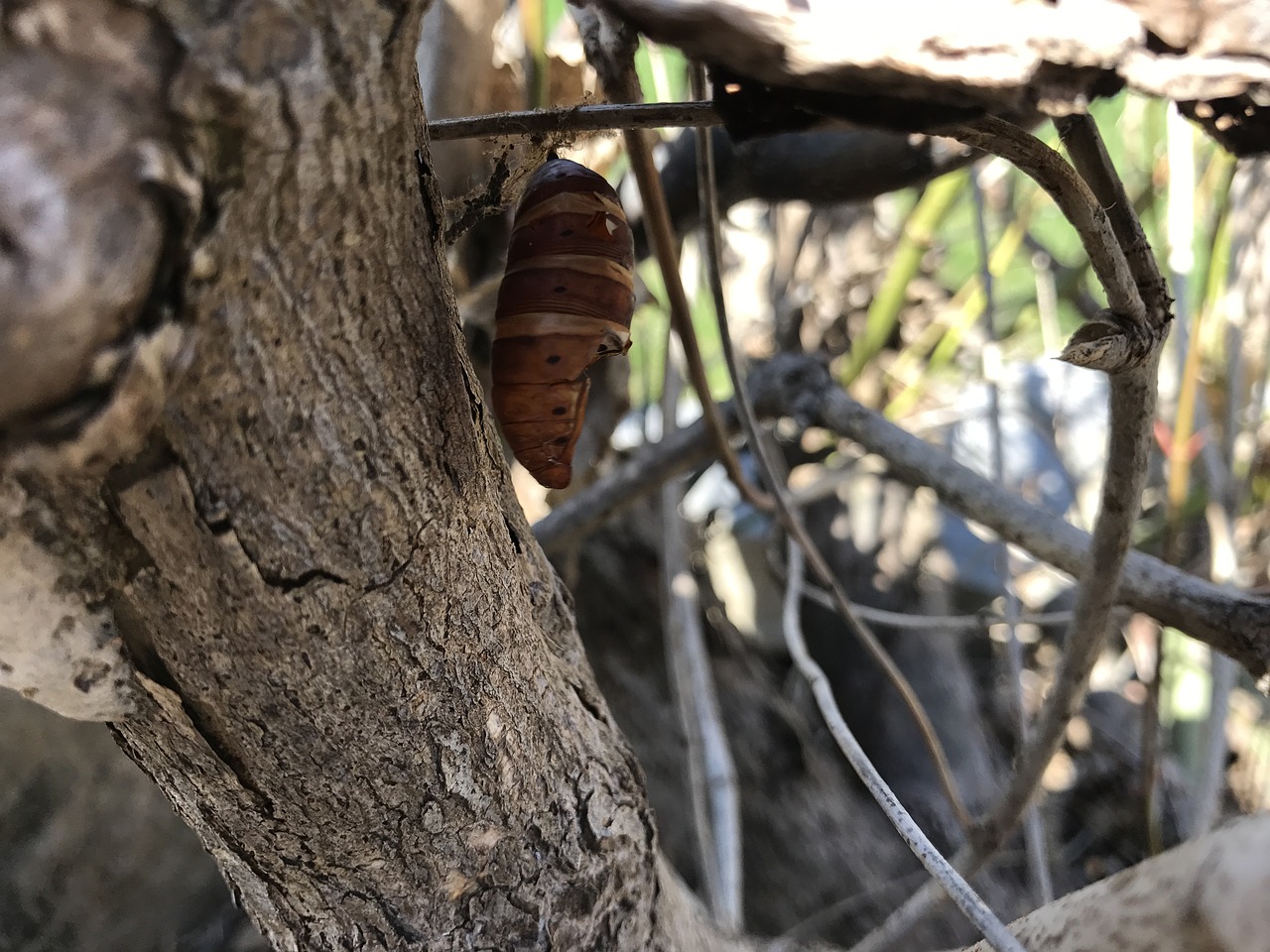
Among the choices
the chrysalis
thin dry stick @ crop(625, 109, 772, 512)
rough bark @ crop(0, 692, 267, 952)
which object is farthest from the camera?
rough bark @ crop(0, 692, 267, 952)

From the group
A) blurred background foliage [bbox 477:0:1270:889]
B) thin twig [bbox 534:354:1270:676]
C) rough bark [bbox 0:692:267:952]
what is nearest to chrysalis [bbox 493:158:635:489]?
thin twig [bbox 534:354:1270:676]

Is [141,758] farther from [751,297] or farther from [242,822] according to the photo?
[751,297]

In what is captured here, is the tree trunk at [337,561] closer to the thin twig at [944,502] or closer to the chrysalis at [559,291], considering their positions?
the chrysalis at [559,291]

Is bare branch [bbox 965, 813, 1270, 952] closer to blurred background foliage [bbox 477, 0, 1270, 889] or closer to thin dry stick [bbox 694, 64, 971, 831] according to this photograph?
thin dry stick [bbox 694, 64, 971, 831]

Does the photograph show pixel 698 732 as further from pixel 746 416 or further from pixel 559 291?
pixel 559 291

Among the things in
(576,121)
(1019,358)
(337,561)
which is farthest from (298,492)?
(1019,358)

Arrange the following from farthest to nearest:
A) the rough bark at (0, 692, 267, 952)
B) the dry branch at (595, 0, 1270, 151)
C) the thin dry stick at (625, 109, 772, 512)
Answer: the rough bark at (0, 692, 267, 952), the thin dry stick at (625, 109, 772, 512), the dry branch at (595, 0, 1270, 151)

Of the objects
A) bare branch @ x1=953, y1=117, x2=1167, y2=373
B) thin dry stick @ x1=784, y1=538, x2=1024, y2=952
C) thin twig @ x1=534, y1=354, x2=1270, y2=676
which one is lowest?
thin dry stick @ x1=784, y1=538, x2=1024, y2=952

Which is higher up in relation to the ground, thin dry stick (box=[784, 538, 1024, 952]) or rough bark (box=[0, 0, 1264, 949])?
rough bark (box=[0, 0, 1264, 949])
